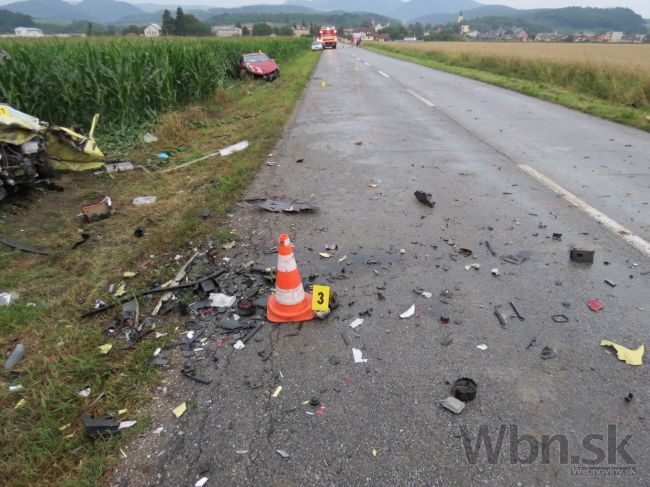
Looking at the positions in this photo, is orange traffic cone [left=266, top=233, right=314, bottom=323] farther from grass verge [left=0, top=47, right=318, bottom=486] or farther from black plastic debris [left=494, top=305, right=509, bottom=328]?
black plastic debris [left=494, top=305, right=509, bottom=328]

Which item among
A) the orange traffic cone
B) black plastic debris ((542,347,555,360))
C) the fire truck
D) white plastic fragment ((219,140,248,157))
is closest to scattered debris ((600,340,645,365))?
black plastic debris ((542,347,555,360))

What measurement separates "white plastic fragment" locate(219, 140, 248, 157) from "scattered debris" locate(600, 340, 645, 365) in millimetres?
7003

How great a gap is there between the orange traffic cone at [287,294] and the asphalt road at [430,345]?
0.15m

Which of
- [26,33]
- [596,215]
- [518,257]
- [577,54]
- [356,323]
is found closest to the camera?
[356,323]

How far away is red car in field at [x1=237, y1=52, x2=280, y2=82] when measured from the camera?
66.9 ft

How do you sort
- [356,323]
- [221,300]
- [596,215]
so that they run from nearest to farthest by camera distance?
[356,323], [221,300], [596,215]

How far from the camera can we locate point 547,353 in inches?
118

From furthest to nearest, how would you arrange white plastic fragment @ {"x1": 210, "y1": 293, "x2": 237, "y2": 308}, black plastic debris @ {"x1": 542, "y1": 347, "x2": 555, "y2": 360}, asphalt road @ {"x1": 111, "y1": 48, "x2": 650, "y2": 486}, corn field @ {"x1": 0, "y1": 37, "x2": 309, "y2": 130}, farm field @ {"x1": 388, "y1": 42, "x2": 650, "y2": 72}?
1. farm field @ {"x1": 388, "y1": 42, "x2": 650, "y2": 72}
2. corn field @ {"x1": 0, "y1": 37, "x2": 309, "y2": 130}
3. white plastic fragment @ {"x1": 210, "y1": 293, "x2": 237, "y2": 308}
4. black plastic debris @ {"x1": 542, "y1": 347, "x2": 555, "y2": 360}
5. asphalt road @ {"x1": 111, "y1": 48, "x2": 650, "y2": 486}

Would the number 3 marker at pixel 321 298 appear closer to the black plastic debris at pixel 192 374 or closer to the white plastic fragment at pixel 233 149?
the black plastic debris at pixel 192 374

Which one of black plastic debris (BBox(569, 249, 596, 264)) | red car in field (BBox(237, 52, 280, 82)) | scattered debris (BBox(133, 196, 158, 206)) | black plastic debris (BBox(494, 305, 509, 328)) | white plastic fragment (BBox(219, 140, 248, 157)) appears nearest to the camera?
black plastic debris (BBox(494, 305, 509, 328))

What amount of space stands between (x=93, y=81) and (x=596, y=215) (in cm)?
1014

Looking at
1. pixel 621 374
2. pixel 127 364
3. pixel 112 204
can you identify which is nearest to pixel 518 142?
pixel 621 374

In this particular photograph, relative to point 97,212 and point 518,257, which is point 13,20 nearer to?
point 97,212

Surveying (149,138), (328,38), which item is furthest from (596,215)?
(328,38)
